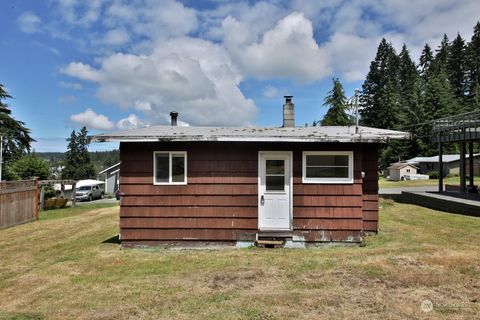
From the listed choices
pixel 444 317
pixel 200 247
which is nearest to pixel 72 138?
pixel 200 247

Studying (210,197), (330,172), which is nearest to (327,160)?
(330,172)

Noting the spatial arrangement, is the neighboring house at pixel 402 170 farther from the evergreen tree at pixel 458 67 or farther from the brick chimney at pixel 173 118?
the brick chimney at pixel 173 118

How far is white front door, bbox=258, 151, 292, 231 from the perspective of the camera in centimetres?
860

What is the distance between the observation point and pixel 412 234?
384 inches

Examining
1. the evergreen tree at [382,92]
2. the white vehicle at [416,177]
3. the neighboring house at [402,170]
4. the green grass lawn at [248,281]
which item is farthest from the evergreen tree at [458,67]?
the green grass lawn at [248,281]

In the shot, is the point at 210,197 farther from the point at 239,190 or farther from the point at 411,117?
the point at 411,117

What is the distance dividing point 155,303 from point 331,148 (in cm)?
540

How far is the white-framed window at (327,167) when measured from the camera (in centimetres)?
854

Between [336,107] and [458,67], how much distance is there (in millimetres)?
40317

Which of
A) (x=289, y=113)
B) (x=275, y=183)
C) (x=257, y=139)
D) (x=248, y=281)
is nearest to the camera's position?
(x=248, y=281)

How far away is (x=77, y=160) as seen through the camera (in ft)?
285

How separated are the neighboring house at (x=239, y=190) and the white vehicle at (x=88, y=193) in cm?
3064

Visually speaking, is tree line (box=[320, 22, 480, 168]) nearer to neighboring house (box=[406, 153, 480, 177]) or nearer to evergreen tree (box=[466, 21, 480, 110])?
evergreen tree (box=[466, 21, 480, 110])

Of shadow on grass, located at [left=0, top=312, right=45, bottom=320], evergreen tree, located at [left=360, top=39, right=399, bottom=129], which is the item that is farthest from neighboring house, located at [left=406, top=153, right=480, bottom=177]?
shadow on grass, located at [left=0, top=312, right=45, bottom=320]
